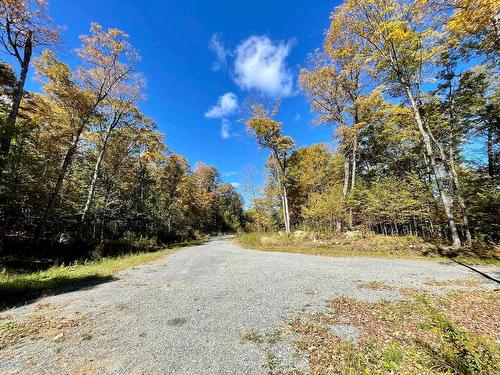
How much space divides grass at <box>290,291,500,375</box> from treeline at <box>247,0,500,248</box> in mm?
7498

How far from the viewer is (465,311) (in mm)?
3871

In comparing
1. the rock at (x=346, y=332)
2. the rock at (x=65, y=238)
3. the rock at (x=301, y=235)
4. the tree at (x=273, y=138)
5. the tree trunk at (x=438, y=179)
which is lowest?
the rock at (x=346, y=332)

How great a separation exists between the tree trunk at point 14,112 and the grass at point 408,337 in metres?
10.3

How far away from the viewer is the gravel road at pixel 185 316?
2805 mm

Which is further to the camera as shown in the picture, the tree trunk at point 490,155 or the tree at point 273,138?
the tree at point 273,138

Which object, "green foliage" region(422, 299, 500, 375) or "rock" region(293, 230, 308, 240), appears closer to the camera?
"green foliage" region(422, 299, 500, 375)

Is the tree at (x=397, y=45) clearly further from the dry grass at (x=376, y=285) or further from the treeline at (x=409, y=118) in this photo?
the dry grass at (x=376, y=285)

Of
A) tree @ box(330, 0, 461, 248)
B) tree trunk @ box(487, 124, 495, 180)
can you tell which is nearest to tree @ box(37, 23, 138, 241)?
tree @ box(330, 0, 461, 248)

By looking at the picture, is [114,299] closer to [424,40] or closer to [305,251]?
[305,251]

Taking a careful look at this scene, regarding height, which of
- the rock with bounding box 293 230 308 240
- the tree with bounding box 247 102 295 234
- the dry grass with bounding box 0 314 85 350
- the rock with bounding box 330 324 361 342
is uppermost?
the tree with bounding box 247 102 295 234

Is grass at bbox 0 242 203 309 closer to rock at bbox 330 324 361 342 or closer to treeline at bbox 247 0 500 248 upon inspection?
rock at bbox 330 324 361 342

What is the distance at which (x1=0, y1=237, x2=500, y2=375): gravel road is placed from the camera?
2.80m

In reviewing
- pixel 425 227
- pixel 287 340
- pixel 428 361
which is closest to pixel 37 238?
pixel 287 340

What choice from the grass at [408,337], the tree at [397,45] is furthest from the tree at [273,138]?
the grass at [408,337]
